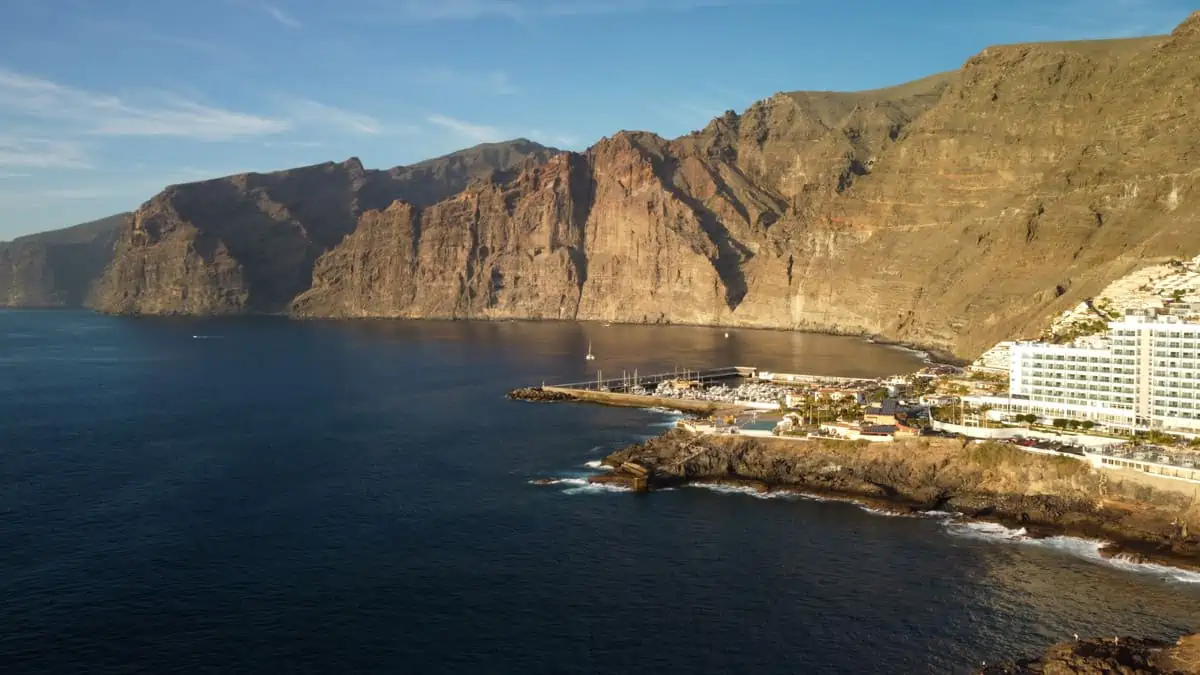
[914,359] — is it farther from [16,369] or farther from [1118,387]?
[16,369]

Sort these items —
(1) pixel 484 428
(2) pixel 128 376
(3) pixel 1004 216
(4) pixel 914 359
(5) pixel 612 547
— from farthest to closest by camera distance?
(3) pixel 1004 216, (4) pixel 914 359, (2) pixel 128 376, (1) pixel 484 428, (5) pixel 612 547

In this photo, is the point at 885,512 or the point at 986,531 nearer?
the point at 986,531

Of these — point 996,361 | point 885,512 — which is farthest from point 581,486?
point 996,361

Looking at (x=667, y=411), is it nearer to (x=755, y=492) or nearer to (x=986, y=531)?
(x=755, y=492)

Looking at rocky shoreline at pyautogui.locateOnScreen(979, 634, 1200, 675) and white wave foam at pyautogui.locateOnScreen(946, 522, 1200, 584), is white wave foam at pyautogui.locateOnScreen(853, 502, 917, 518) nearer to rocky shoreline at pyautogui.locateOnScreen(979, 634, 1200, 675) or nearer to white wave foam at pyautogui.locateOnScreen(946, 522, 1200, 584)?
white wave foam at pyautogui.locateOnScreen(946, 522, 1200, 584)

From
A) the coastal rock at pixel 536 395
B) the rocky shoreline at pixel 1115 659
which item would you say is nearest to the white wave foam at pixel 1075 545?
the rocky shoreline at pixel 1115 659

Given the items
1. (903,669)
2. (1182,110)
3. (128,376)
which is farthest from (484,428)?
(1182,110)

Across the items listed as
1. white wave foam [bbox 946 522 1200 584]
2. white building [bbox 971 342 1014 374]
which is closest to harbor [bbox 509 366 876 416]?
white building [bbox 971 342 1014 374]
